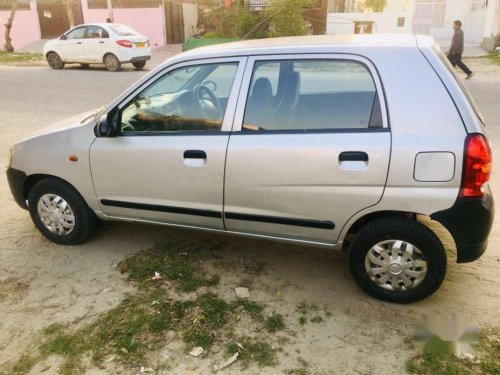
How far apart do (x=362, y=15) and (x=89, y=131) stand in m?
21.1

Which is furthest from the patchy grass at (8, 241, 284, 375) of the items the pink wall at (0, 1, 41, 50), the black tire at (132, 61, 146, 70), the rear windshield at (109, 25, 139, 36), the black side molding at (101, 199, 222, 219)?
the pink wall at (0, 1, 41, 50)

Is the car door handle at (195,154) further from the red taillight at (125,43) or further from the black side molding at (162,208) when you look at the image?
the red taillight at (125,43)

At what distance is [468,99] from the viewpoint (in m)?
2.96

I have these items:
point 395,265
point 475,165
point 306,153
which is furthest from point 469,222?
point 306,153

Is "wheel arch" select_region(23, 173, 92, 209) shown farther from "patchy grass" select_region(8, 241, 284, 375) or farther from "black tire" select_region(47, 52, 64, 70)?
"black tire" select_region(47, 52, 64, 70)

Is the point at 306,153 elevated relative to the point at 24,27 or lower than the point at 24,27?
lower

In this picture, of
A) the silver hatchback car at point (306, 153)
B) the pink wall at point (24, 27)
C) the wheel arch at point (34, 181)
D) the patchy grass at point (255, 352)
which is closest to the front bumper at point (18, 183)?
the wheel arch at point (34, 181)

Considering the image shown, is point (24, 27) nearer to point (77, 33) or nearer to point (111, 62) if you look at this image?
point (77, 33)

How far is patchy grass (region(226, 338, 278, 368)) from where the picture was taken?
271 centimetres

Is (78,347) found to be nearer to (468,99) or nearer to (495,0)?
(468,99)

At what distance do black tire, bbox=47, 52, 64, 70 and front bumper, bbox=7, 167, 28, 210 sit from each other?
1440 cm

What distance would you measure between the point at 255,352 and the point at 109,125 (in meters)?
2.02

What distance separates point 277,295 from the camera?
3371mm

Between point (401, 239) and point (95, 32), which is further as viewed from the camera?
point (95, 32)
